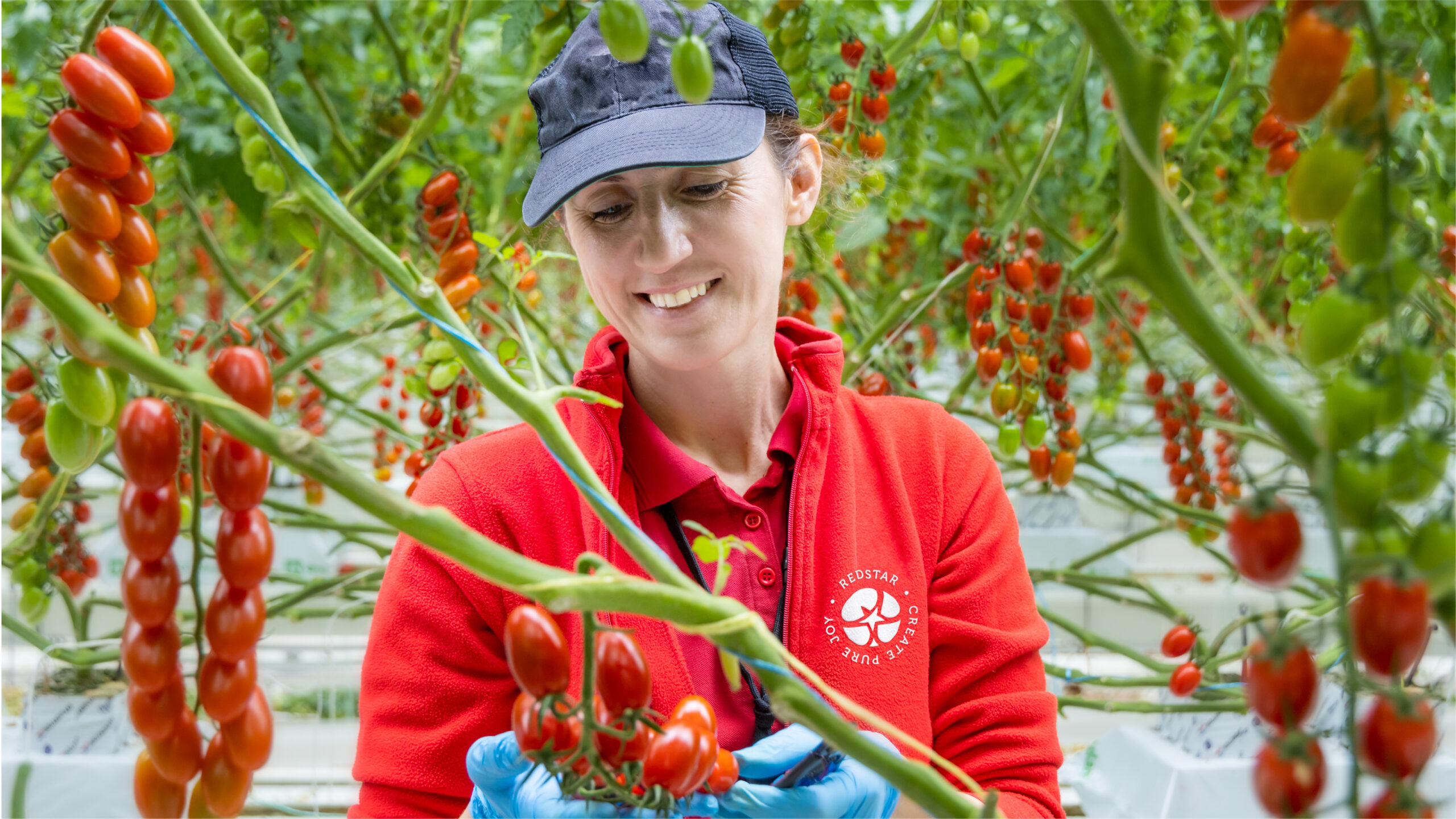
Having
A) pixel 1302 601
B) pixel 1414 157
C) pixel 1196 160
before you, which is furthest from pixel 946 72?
pixel 1414 157

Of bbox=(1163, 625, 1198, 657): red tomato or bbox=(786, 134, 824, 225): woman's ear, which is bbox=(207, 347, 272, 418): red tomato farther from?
bbox=(1163, 625, 1198, 657): red tomato

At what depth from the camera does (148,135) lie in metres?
0.44

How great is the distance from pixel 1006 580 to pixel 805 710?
0.65 meters

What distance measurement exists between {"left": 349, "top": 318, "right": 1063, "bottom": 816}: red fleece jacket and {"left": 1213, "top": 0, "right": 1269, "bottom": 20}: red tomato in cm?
67

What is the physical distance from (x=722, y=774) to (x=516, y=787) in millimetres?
199

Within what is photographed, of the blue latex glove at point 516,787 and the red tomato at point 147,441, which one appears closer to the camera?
the red tomato at point 147,441

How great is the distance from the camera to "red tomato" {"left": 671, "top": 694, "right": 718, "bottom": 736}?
1.49 ft

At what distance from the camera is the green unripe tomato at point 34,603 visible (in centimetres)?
136

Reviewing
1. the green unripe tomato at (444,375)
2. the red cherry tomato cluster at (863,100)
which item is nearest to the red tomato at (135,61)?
the green unripe tomato at (444,375)

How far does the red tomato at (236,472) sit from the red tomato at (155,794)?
0.11m

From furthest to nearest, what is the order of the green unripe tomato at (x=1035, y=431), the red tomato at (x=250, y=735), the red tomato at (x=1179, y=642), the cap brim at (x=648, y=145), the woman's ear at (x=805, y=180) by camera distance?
the red tomato at (x=1179, y=642) < the green unripe tomato at (x=1035, y=431) < the woman's ear at (x=805, y=180) < the cap brim at (x=648, y=145) < the red tomato at (x=250, y=735)

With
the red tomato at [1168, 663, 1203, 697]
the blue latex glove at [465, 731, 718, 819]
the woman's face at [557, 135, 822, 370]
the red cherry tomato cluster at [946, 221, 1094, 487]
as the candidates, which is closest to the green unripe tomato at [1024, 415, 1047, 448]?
the red cherry tomato cluster at [946, 221, 1094, 487]

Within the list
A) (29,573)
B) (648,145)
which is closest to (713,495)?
(648,145)

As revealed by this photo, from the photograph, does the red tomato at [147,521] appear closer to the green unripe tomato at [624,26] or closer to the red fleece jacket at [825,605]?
the green unripe tomato at [624,26]
